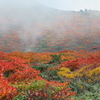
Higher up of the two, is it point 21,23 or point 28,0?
point 28,0

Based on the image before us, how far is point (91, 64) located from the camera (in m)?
13.1

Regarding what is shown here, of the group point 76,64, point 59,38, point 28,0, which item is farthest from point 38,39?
point 28,0

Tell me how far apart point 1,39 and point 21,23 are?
28.1 m

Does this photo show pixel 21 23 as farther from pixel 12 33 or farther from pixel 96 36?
pixel 96 36

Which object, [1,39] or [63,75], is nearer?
[63,75]

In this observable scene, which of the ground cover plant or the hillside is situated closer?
the ground cover plant

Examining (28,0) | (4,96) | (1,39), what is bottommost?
(1,39)

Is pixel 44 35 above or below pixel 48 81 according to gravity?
below

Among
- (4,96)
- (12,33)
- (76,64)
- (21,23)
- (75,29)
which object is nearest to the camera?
(4,96)

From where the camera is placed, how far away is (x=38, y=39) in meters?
60.7

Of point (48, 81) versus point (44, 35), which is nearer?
point (48, 81)

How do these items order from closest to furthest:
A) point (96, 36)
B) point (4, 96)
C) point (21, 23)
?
point (4, 96) → point (96, 36) → point (21, 23)

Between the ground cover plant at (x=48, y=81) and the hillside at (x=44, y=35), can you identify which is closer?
the ground cover plant at (x=48, y=81)

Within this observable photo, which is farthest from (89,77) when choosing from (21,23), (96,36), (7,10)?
(7,10)
